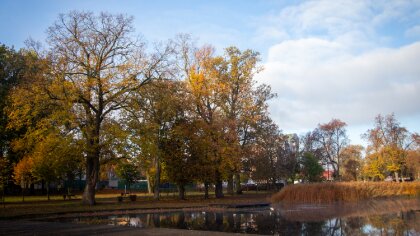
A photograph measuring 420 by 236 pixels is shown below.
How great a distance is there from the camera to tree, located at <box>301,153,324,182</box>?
235 feet

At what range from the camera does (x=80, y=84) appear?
3177 centimetres

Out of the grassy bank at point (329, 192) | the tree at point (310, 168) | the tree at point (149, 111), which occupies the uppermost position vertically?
the tree at point (149, 111)

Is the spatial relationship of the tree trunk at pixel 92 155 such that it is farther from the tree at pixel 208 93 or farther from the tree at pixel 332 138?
the tree at pixel 332 138

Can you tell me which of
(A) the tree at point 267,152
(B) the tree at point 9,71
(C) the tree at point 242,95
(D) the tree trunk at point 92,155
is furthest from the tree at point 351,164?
(B) the tree at point 9,71

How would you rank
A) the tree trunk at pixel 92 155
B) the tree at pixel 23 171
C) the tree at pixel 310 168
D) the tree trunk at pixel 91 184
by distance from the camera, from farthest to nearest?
the tree at pixel 310 168
the tree at pixel 23 171
the tree trunk at pixel 91 184
the tree trunk at pixel 92 155

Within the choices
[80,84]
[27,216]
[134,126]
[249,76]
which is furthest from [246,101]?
[27,216]

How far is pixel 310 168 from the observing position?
71688mm

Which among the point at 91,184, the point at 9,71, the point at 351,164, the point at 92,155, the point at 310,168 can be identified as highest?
the point at 9,71

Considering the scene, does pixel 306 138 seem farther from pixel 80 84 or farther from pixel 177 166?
pixel 80 84

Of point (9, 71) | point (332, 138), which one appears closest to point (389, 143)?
point (332, 138)

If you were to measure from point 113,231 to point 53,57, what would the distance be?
67.9ft

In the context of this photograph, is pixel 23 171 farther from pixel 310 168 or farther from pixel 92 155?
pixel 310 168

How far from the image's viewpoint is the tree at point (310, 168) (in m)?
71.7

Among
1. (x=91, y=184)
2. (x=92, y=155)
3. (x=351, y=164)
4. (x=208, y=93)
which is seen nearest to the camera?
(x=92, y=155)
